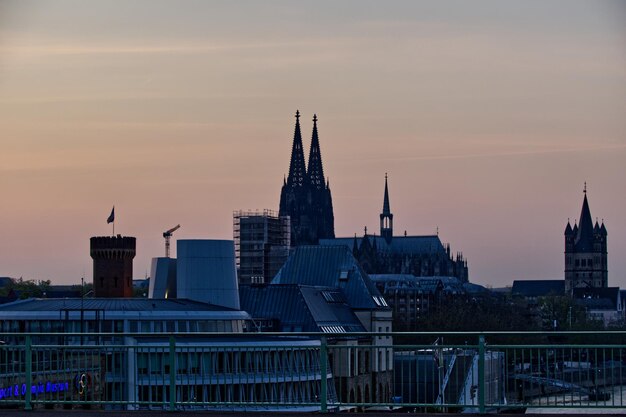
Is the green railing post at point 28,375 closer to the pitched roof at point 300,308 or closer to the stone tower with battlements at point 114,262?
the pitched roof at point 300,308

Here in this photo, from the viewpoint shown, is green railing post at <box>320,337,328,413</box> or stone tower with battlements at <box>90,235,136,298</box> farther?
stone tower with battlements at <box>90,235,136,298</box>

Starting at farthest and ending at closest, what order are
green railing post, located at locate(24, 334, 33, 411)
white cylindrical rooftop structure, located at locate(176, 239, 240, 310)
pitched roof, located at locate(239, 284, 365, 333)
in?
pitched roof, located at locate(239, 284, 365, 333)
white cylindrical rooftop structure, located at locate(176, 239, 240, 310)
green railing post, located at locate(24, 334, 33, 411)

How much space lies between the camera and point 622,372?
2858 centimetres

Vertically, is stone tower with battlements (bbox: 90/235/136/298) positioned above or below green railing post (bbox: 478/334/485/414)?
above

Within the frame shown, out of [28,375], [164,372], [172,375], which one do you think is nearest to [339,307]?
[164,372]

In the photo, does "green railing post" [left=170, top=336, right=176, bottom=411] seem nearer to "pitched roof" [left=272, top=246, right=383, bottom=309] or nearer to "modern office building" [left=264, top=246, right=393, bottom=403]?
"modern office building" [left=264, top=246, right=393, bottom=403]

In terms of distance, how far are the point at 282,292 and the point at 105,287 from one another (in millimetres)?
12202

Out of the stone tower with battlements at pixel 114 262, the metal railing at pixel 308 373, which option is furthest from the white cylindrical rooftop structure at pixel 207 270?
the metal railing at pixel 308 373

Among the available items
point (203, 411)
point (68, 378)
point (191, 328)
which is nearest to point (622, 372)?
point (203, 411)

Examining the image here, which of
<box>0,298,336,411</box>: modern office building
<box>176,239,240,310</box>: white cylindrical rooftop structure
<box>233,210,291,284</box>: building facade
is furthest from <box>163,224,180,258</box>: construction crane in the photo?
<box>0,298,336,411</box>: modern office building

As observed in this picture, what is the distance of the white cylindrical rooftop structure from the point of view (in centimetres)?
9194

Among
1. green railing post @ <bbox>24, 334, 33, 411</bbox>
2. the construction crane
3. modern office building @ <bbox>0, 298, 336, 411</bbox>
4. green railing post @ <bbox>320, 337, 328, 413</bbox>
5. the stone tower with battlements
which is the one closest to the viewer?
green railing post @ <bbox>320, 337, 328, 413</bbox>

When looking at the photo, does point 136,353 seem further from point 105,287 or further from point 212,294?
point 105,287

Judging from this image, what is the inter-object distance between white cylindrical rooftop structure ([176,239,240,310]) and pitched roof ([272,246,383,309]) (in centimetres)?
1816
